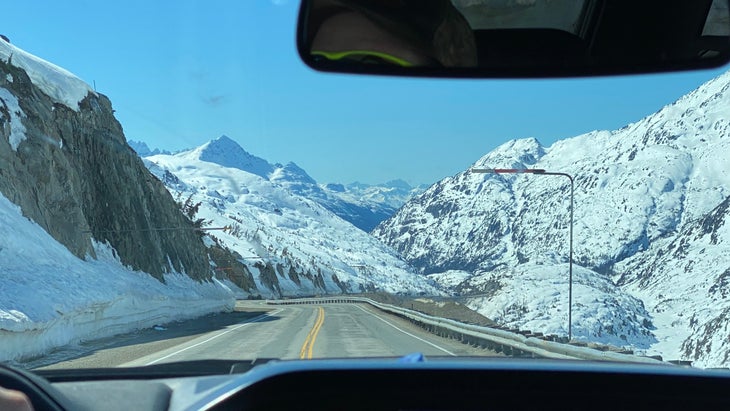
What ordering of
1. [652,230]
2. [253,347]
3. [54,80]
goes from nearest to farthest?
[253,347]
[652,230]
[54,80]

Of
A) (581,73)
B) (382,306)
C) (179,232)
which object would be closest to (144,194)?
(179,232)

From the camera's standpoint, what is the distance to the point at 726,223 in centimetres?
2436

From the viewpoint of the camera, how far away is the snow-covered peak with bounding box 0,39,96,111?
47.2 metres

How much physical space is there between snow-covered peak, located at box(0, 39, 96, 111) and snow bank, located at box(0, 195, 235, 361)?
12.6m

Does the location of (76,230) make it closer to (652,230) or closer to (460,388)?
(652,230)

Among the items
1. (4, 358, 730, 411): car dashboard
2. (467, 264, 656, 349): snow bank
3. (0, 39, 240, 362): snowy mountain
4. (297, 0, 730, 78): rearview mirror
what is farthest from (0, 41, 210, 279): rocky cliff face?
(4, 358, 730, 411): car dashboard

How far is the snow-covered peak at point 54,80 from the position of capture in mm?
47156

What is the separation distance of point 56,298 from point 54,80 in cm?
3174

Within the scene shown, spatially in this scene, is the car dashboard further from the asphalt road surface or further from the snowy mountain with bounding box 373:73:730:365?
the asphalt road surface

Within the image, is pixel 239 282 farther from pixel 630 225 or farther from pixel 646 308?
pixel 646 308

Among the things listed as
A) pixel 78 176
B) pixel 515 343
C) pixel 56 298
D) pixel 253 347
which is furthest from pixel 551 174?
pixel 78 176

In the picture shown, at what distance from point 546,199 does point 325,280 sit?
5929 centimetres

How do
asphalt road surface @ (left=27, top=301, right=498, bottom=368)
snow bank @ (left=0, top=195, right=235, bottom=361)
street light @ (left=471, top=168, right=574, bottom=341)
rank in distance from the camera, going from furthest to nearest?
snow bank @ (left=0, top=195, right=235, bottom=361) < asphalt road surface @ (left=27, top=301, right=498, bottom=368) < street light @ (left=471, top=168, right=574, bottom=341)

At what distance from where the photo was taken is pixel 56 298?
75.0ft
